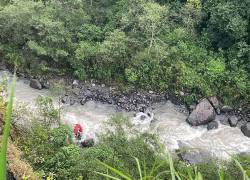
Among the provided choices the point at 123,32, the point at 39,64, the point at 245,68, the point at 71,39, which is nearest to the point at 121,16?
the point at 123,32

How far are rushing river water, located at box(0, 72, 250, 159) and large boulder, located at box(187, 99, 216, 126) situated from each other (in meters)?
0.20

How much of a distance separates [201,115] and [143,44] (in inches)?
126

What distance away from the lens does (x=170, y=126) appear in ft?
44.0

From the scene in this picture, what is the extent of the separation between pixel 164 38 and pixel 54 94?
14.5 ft

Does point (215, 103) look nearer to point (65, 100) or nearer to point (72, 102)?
point (72, 102)

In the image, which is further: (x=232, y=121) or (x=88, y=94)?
(x=88, y=94)

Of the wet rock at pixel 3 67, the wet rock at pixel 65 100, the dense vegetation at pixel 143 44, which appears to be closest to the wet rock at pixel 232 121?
the dense vegetation at pixel 143 44

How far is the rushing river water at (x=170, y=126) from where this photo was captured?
12.8 metres

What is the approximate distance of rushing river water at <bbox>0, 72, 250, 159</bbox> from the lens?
12.8 m

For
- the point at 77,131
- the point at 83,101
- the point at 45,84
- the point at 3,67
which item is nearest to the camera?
the point at 77,131

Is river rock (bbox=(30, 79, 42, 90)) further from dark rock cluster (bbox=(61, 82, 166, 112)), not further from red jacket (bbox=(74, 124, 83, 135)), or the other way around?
red jacket (bbox=(74, 124, 83, 135))

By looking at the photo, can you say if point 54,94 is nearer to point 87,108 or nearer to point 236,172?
point 87,108

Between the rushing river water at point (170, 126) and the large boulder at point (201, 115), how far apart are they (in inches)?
8.0

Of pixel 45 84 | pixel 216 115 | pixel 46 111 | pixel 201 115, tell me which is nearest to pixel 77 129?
pixel 46 111
